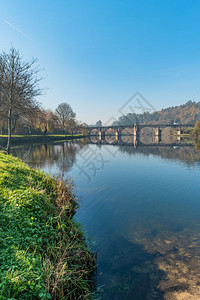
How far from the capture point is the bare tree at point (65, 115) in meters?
83.0

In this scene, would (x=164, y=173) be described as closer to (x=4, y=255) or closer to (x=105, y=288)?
(x=105, y=288)

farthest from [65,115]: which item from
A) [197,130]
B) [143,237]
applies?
[143,237]

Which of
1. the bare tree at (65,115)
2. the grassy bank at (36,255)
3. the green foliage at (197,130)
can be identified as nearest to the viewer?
the grassy bank at (36,255)

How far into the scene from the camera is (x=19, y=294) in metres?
3.10

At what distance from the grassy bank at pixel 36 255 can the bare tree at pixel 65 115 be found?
7810 cm

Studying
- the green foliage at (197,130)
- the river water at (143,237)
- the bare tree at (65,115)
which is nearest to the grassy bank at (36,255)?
the river water at (143,237)

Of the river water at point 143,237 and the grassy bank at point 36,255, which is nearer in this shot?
the grassy bank at point 36,255

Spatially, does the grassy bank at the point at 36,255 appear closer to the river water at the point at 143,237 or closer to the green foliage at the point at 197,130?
the river water at the point at 143,237

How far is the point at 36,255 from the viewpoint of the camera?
4.11 metres

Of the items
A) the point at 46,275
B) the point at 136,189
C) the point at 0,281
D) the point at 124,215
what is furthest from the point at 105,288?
the point at 136,189

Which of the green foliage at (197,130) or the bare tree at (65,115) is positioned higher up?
the bare tree at (65,115)

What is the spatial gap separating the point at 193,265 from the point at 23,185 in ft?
23.7

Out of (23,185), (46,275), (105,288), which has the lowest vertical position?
(105,288)

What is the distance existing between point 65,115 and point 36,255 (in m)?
84.2
